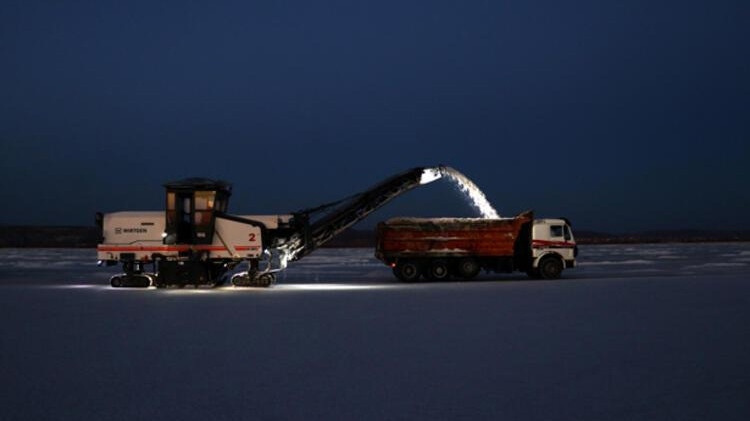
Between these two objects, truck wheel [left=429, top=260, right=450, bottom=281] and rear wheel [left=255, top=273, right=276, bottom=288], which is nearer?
rear wheel [left=255, top=273, right=276, bottom=288]

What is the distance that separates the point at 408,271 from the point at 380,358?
19119mm

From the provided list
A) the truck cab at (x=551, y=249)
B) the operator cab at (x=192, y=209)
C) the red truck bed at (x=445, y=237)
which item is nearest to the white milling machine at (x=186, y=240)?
the operator cab at (x=192, y=209)

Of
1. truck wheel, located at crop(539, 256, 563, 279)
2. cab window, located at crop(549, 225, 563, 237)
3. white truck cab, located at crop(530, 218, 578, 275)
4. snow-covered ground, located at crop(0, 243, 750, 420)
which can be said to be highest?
cab window, located at crop(549, 225, 563, 237)

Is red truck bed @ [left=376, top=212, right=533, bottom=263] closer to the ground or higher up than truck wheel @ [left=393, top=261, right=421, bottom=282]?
higher up

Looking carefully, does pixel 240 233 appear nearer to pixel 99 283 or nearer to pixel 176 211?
pixel 176 211

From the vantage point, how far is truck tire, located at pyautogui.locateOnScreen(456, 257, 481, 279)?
29.8 meters

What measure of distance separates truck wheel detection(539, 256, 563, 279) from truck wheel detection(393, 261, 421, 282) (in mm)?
5274

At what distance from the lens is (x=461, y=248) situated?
30.0 m

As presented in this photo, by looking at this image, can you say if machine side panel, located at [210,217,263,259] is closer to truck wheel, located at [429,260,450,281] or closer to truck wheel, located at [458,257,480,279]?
truck wheel, located at [429,260,450,281]

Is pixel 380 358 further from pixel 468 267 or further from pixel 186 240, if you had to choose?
pixel 468 267

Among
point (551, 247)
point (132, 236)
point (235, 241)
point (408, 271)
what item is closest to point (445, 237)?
point (408, 271)

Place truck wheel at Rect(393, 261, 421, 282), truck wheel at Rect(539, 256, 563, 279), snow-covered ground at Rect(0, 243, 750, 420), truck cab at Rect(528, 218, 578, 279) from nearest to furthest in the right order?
snow-covered ground at Rect(0, 243, 750, 420)
truck wheel at Rect(393, 261, 421, 282)
truck wheel at Rect(539, 256, 563, 279)
truck cab at Rect(528, 218, 578, 279)

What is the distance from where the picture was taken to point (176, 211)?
2664 centimetres

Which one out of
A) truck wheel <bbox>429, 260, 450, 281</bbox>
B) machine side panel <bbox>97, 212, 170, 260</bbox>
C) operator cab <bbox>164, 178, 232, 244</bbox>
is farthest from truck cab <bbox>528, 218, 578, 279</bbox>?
machine side panel <bbox>97, 212, 170, 260</bbox>
